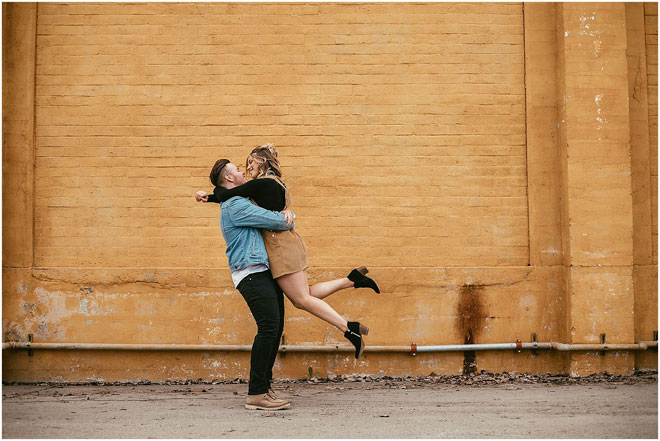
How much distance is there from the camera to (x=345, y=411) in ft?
15.9

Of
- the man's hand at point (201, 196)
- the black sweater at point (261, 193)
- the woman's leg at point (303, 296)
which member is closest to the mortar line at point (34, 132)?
the man's hand at point (201, 196)

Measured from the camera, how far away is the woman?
4984mm

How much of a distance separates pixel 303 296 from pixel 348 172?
1531 mm

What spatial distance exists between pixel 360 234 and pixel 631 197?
242cm

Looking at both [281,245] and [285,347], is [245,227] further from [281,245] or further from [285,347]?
[285,347]

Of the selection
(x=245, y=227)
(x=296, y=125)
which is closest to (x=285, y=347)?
(x=245, y=227)

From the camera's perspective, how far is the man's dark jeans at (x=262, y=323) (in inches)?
190

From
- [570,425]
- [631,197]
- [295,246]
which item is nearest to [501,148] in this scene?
[631,197]

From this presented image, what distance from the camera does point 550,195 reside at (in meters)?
6.19

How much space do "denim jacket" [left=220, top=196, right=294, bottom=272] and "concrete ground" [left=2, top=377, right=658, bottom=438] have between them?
1.09 m

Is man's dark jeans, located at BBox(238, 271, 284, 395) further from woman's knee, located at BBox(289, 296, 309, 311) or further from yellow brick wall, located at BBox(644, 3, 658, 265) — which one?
yellow brick wall, located at BBox(644, 3, 658, 265)

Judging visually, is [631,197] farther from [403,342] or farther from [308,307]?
[308,307]

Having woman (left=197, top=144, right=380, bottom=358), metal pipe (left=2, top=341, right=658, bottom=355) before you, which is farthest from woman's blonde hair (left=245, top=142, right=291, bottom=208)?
metal pipe (left=2, top=341, right=658, bottom=355)

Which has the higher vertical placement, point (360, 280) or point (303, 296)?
point (360, 280)
